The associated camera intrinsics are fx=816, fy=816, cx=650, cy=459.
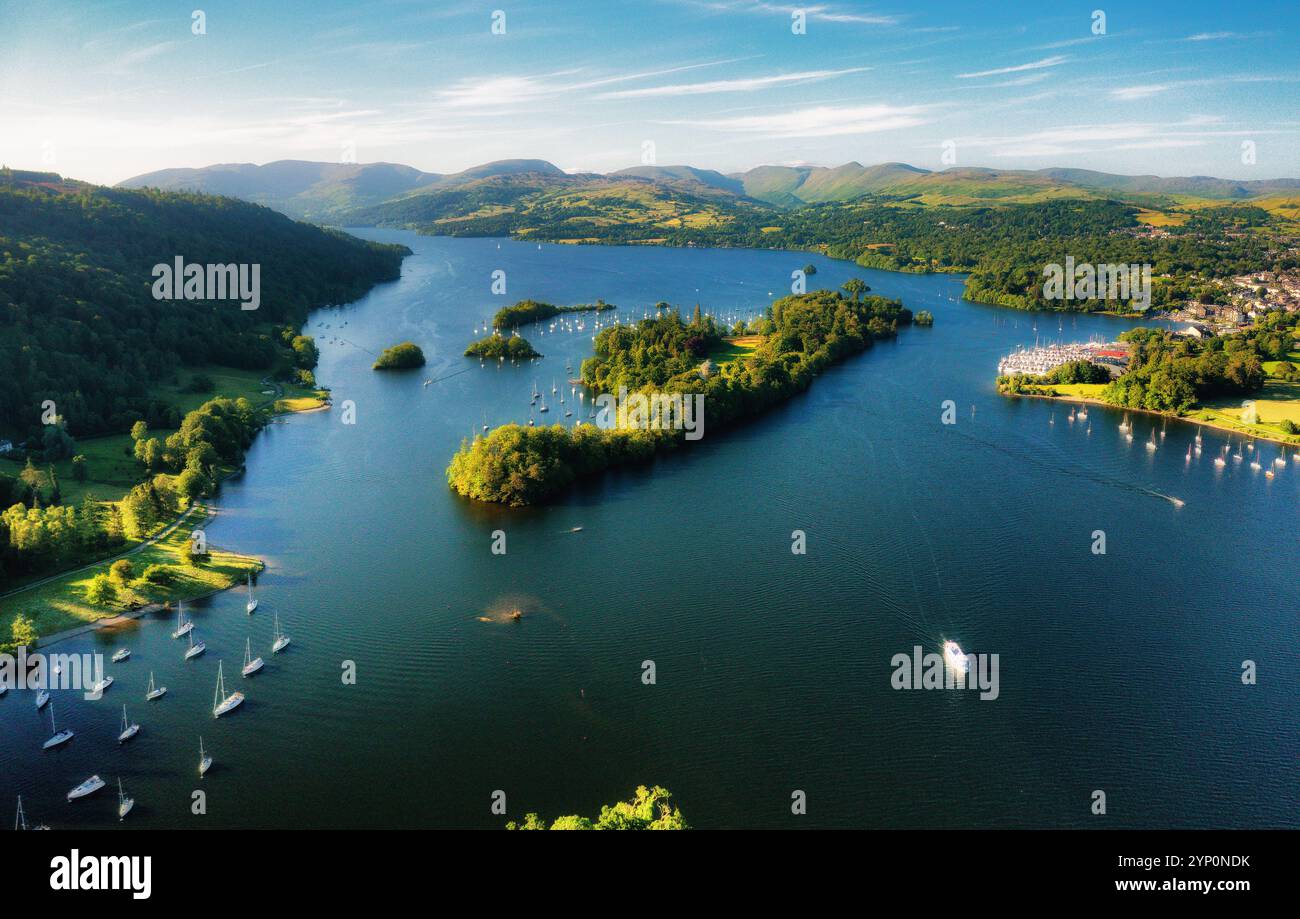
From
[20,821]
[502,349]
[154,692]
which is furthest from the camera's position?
[502,349]

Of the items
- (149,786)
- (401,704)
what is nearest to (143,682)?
(149,786)

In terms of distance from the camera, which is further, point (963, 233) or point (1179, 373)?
point (963, 233)

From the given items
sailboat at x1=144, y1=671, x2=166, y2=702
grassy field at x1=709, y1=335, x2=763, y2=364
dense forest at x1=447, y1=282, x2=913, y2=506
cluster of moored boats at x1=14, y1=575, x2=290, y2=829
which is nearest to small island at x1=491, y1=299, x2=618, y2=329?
dense forest at x1=447, y1=282, x2=913, y2=506

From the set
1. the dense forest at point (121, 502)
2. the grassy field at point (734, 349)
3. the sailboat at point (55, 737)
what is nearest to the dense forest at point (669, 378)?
the grassy field at point (734, 349)

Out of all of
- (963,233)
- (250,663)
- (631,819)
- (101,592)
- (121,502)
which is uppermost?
(963,233)

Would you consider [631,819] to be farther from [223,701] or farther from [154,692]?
[154,692]

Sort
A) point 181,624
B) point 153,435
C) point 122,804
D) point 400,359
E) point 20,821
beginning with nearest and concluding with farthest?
point 20,821 → point 122,804 → point 181,624 → point 153,435 → point 400,359

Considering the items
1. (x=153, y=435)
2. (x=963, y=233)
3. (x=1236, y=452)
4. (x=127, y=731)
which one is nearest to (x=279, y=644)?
(x=127, y=731)
